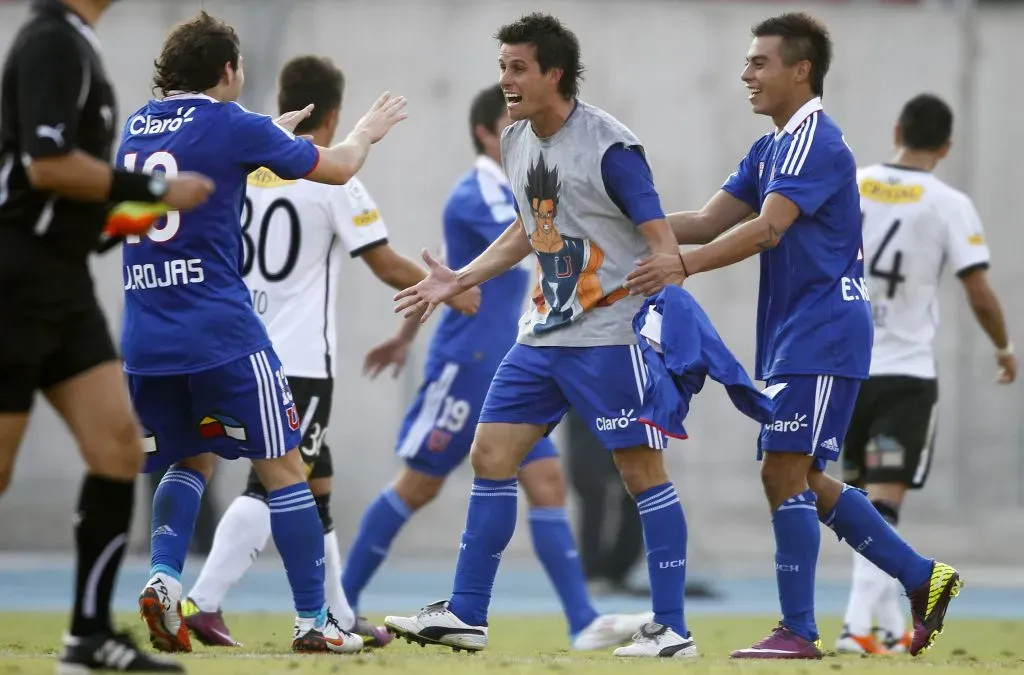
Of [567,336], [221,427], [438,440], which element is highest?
[567,336]

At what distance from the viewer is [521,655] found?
6344 millimetres

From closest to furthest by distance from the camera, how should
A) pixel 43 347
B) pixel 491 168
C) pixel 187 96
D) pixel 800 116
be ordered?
pixel 43 347, pixel 187 96, pixel 800 116, pixel 491 168

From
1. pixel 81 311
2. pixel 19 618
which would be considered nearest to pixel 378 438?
pixel 19 618

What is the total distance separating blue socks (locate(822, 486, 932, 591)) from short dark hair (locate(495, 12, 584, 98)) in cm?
198

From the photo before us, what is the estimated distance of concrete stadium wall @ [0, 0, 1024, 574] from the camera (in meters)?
14.6

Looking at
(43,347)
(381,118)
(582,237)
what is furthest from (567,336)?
(43,347)

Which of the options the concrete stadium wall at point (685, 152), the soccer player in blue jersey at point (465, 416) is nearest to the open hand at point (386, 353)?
the soccer player in blue jersey at point (465, 416)

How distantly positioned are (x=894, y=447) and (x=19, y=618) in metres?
5.13

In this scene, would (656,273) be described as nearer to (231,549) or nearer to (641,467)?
(641,467)

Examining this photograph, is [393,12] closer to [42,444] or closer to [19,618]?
[42,444]

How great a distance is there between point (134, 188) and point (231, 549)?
2.85m

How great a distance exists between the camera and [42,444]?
14484 mm

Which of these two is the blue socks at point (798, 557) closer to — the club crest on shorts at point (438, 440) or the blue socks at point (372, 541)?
the club crest on shorts at point (438, 440)

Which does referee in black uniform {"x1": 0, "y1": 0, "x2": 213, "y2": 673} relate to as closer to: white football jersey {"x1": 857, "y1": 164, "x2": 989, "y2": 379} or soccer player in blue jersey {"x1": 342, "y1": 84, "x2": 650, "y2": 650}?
soccer player in blue jersey {"x1": 342, "y1": 84, "x2": 650, "y2": 650}
